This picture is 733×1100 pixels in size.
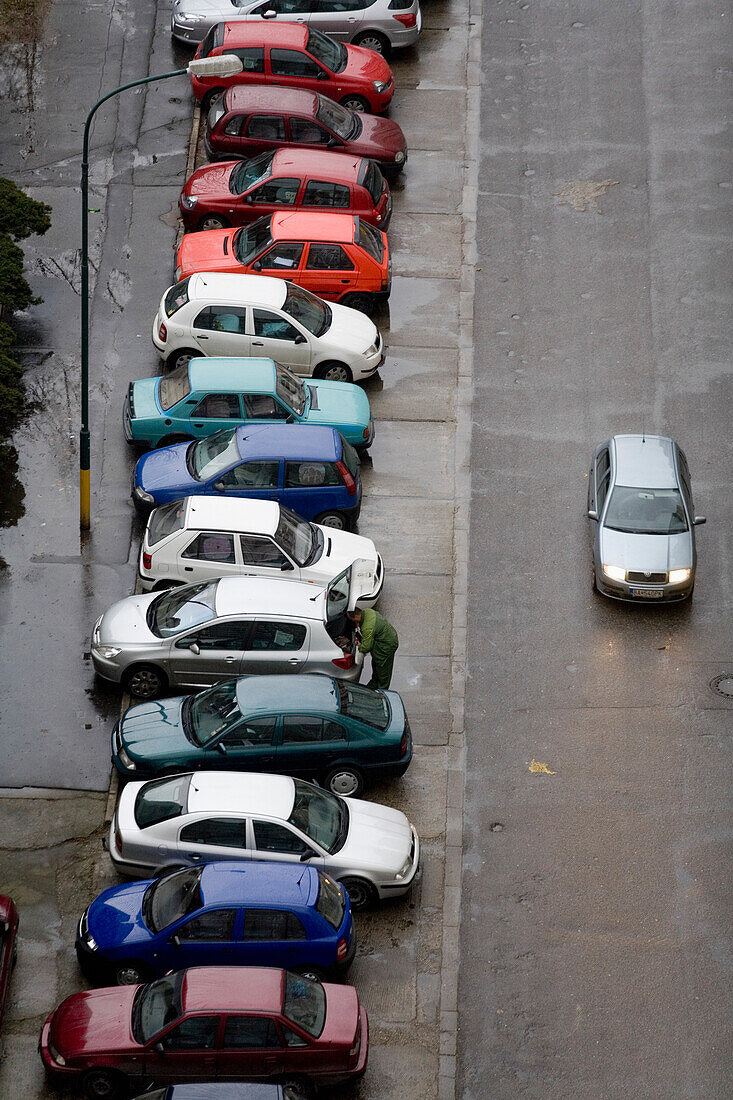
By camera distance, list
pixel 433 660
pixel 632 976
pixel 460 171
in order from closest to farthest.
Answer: pixel 632 976, pixel 433 660, pixel 460 171

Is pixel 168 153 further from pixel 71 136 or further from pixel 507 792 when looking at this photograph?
pixel 507 792

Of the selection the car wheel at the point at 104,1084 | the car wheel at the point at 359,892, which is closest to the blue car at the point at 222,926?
the car wheel at the point at 359,892

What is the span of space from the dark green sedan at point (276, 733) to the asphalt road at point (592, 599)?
1.52 m

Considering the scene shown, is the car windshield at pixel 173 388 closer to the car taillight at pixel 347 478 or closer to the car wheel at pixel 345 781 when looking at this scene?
the car taillight at pixel 347 478

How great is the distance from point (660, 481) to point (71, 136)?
47.3 feet

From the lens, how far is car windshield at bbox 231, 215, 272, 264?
2362 cm

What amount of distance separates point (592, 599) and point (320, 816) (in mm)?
6138

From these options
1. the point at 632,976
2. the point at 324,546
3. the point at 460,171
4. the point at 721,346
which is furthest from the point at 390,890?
the point at 460,171

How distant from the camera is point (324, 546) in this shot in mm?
19078

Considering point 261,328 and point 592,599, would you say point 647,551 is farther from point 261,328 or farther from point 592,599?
point 261,328

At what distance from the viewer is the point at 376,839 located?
15539 millimetres

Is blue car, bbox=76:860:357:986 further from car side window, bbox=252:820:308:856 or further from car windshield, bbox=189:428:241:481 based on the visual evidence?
car windshield, bbox=189:428:241:481

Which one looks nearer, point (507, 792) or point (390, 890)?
point (390, 890)

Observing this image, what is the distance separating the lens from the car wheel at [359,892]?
15352mm
